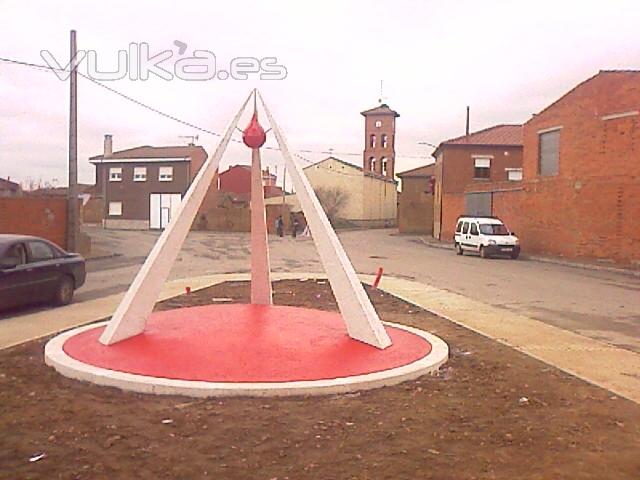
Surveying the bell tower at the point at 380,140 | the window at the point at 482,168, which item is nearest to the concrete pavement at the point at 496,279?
the window at the point at 482,168

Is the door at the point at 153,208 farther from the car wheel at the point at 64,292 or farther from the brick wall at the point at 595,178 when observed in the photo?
the car wheel at the point at 64,292

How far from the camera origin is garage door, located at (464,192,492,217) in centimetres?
4056

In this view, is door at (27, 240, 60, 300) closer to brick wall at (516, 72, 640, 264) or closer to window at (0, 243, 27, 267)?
window at (0, 243, 27, 267)

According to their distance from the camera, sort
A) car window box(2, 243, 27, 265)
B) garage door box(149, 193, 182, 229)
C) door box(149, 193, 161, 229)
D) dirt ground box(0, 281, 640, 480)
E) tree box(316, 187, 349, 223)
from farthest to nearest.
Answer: tree box(316, 187, 349, 223) → door box(149, 193, 161, 229) → garage door box(149, 193, 182, 229) → car window box(2, 243, 27, 265) → dirt ground box(0, 281, 640, 480)

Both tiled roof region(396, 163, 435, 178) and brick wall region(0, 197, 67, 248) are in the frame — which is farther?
tiled roof region(396, 163, 435, 178)

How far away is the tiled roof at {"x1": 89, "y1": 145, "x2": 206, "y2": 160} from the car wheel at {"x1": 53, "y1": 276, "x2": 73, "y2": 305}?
52814 mm

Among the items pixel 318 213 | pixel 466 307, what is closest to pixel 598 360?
pixel 318 213

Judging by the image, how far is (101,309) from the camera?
43.7ft

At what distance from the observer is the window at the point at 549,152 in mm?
32188

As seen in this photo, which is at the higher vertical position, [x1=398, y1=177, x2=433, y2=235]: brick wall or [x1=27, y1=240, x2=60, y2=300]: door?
[x1=398, y1=177, x2=433, y2=235]: brick wall

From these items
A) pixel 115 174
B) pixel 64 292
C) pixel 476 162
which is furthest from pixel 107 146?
pixel 64 292

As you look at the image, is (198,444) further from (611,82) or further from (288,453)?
(611,82)

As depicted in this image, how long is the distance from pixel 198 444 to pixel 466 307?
9.85 m

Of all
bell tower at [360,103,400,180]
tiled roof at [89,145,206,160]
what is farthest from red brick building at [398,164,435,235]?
tiled roof at [89,145,206,160]
